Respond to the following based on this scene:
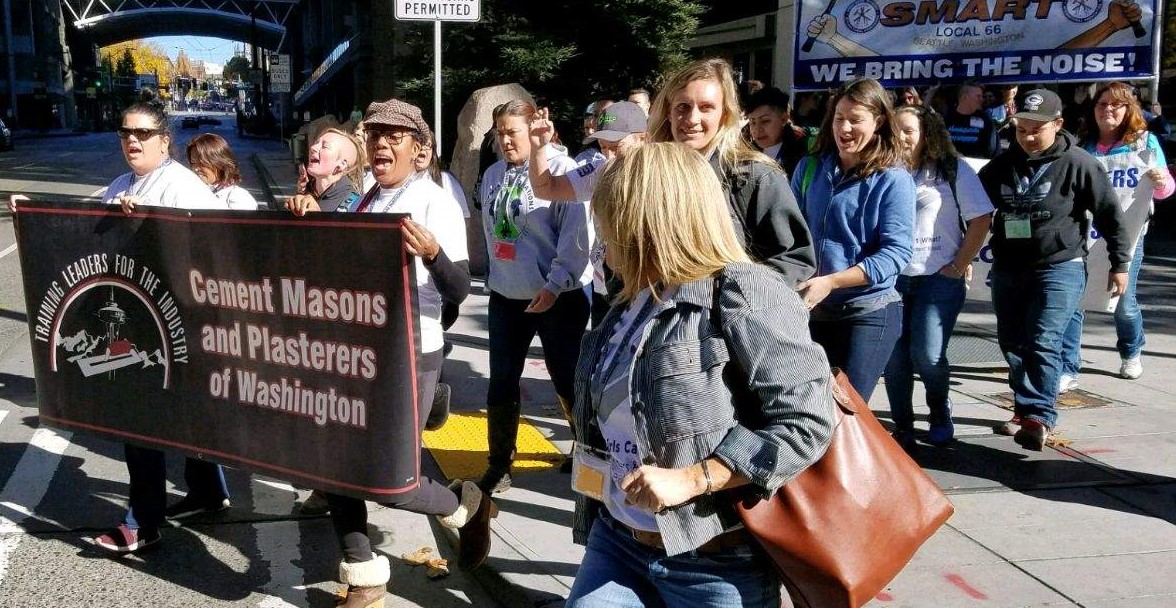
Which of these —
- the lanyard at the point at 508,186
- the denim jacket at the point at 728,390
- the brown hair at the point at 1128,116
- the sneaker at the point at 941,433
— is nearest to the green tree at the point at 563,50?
the brown hair at the point at 1128,116

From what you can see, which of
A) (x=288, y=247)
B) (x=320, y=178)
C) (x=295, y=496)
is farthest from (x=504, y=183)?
(x=295, y=496)

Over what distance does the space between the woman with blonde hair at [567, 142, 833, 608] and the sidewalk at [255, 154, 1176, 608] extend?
138cm

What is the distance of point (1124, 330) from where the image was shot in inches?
275

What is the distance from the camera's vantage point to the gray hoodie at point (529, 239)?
15.5 feet

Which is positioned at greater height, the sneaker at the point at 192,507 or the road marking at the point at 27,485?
the sneaker at the point at 192,507

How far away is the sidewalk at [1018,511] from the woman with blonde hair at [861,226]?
822mm

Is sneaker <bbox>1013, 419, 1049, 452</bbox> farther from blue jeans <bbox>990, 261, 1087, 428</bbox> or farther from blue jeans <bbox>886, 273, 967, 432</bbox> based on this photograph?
blue jeans <bbox>886, 273, 967, 432</bbox>

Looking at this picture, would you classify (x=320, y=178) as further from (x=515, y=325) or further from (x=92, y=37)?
(x=92, y=37)

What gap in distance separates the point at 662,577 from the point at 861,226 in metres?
2.25

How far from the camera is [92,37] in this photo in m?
121

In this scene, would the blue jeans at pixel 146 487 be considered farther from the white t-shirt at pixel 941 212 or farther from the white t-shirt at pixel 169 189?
the white t-shirt at pixel 941 212

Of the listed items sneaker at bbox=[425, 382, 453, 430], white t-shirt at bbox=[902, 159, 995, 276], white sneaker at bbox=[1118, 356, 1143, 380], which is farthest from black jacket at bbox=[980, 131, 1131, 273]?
sneaker at bbox=[425, 382, 453, 430]

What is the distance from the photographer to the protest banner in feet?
27.6

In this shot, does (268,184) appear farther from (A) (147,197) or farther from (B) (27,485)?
(A) (147,197)
